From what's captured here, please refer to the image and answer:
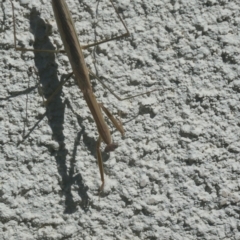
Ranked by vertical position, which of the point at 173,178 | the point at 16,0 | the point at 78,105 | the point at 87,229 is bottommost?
the point at 87,229

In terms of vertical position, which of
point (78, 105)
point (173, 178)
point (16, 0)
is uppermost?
point (16, 0)

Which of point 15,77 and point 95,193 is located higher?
point 15,77

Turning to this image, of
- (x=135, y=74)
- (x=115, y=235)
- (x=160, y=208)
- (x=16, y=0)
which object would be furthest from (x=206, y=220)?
(x=16, y=0)

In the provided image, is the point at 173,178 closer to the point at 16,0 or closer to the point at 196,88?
the point at 196,88

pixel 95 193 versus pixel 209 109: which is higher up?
pixel 209 109

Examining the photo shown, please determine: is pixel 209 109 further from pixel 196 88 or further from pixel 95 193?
pixel 95 193

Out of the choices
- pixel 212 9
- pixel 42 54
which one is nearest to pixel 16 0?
pixel 42 54
